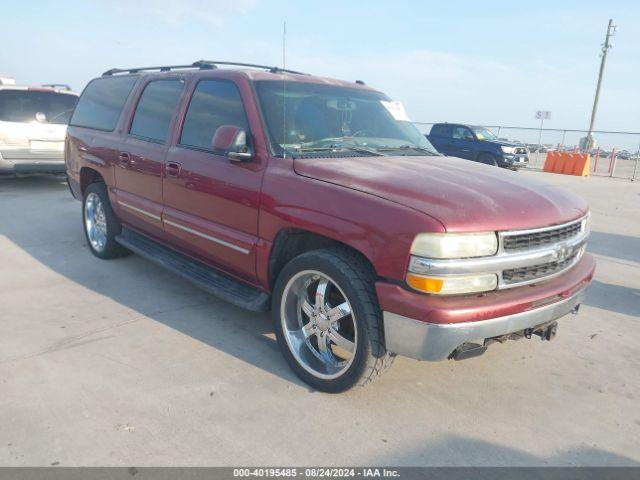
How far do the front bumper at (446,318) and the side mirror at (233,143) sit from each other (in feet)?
4.38

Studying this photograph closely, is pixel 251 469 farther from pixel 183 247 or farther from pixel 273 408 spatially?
pixel 183 247

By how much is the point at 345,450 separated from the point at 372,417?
330 mm

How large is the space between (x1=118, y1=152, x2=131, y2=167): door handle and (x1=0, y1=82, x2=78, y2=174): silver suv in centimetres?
512

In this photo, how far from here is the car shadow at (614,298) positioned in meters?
4.61

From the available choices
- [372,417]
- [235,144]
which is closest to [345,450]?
[372,417]

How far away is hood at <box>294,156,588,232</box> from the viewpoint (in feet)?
8.60

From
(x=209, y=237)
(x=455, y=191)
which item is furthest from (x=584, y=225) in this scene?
(x=209, y=237)

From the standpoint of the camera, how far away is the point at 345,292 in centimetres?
277

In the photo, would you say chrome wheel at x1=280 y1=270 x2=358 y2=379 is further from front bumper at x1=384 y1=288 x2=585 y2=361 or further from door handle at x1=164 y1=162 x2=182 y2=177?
door handle at x1=164 y1=162 x2=182 y2=177

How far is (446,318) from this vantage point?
2.47 m

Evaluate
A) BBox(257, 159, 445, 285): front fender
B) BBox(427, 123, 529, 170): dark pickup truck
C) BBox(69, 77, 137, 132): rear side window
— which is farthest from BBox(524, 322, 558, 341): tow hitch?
BBox(427, 123, 529, 170): dark pickup truck

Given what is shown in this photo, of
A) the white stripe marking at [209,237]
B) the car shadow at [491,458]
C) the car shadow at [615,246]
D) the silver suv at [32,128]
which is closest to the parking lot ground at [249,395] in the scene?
the car shadow at [491,458]

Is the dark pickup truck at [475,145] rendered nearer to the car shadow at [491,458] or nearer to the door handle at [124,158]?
the door handle at [124,158]

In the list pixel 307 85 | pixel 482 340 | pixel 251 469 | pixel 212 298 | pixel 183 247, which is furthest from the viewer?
pixel 212 298
